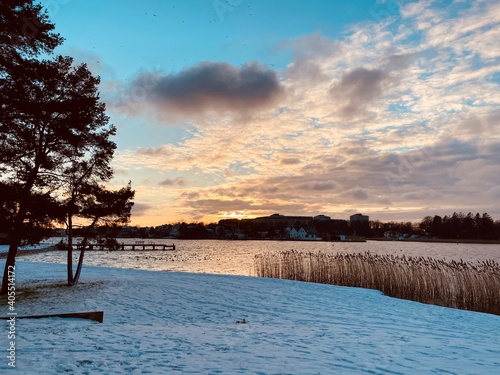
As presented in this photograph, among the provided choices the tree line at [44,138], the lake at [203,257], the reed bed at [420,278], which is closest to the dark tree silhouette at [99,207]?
the tree line at [44,138]

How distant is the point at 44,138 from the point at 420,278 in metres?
20.9

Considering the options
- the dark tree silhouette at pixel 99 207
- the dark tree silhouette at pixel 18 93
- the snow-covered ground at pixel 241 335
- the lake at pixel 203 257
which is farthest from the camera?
the lake at pixel 203 257

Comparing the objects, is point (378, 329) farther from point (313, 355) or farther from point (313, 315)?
point (313, 355)

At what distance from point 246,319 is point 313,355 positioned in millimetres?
4733

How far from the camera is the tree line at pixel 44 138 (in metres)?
14.0

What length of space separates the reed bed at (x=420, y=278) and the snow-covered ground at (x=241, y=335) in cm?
392

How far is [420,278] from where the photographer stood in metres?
21.5

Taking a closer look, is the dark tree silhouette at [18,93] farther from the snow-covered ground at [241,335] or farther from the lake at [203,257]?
the lake at [203,257]

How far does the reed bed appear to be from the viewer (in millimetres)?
18594

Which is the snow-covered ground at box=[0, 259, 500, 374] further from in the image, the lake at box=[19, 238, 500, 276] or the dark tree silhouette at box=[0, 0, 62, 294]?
the lake at box=[19, 238, 500, 276]

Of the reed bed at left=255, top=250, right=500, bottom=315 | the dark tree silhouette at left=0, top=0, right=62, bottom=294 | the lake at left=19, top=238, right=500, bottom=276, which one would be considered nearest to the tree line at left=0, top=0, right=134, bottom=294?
the dark tree silhouette at left=0, top=0, right=62, bottom=294

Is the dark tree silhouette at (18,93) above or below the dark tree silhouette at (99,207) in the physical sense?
above

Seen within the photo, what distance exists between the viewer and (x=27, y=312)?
12.6 m

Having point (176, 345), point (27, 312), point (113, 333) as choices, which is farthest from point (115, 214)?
point (176, 345)
